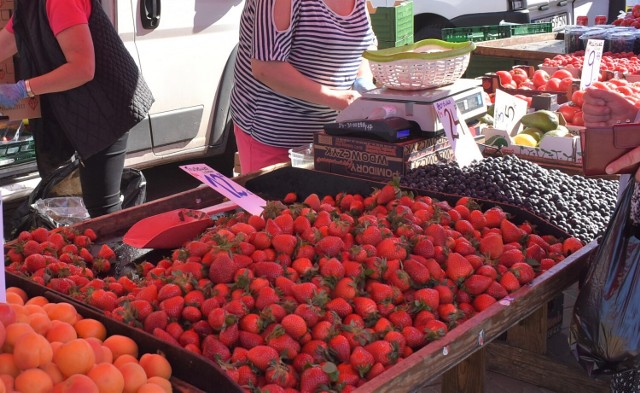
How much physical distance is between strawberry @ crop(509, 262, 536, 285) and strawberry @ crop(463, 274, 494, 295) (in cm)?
9

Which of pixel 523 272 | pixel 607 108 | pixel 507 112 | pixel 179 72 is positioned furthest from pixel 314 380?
pixel 179 72

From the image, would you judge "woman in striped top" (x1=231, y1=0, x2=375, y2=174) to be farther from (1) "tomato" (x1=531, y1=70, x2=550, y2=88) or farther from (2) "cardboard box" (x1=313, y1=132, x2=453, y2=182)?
(1) "tomato" (x1=531, y1=70, x2=550, y2=88)

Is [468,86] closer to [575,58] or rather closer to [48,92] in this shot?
[48,92]

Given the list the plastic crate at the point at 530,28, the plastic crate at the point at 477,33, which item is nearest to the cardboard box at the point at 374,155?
the plastic crate at the point at 477,33

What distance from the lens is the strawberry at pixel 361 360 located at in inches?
61.4

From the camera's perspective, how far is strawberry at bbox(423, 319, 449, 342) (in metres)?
1.69

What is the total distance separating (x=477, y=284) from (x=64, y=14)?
211 centimetres

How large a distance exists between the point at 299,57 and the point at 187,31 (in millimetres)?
2347

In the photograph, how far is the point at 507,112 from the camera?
3590mm

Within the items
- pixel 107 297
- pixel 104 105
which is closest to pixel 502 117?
pixel 104 105

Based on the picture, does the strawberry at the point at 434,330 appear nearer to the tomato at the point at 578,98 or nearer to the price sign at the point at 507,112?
the price sign at the point at 507,112

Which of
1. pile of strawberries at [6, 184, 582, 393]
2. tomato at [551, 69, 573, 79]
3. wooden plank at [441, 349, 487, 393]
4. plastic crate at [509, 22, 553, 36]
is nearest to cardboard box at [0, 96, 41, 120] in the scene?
pile of strawberries at [6, 184, 582, 393]

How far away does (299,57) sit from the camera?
3066 mm

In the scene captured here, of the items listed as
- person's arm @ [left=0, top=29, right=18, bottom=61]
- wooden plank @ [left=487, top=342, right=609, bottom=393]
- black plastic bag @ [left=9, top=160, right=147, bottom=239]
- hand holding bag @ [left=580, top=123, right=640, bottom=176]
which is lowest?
wooden plank @ [left=487, top=342, right=609, bottom=393]
